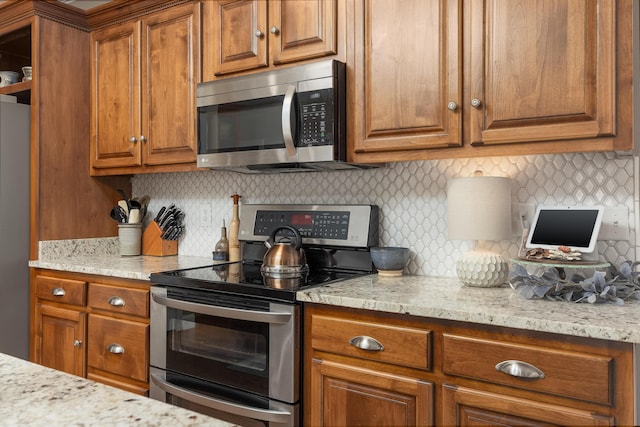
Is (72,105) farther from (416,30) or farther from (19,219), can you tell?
(416,30)

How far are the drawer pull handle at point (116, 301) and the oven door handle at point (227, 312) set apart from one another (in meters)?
0.26

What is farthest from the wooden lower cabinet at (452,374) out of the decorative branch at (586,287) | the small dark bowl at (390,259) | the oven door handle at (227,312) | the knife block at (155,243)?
the knife block at (155,243)

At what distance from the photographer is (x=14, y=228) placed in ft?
8.95

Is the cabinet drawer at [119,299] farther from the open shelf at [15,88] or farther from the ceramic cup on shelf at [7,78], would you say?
the ceramic cup on shelf at [7,78]

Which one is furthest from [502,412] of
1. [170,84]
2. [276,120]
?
[170,84]

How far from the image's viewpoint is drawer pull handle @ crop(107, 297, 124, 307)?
2.35 metres

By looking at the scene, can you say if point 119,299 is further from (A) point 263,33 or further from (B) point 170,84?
(A) point 263,33

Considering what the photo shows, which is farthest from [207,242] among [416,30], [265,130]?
[416,30]

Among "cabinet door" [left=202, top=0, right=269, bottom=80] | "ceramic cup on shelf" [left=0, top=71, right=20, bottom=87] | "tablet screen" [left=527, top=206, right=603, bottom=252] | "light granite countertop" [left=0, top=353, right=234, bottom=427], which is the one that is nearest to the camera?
"light granite countertop" [left=0, top=353, right=234, bottom=427]

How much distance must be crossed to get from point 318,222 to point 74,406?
5.67ft

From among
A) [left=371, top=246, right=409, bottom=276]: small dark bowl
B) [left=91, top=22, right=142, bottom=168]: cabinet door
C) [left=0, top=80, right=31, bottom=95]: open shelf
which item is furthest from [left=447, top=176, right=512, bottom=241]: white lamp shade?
[left=0, top=80, right=31, bottom=95]: open shelf

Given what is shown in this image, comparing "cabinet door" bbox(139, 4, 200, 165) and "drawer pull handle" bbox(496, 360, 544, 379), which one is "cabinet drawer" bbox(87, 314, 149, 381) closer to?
"cabinet door" bbox(139, 4, 200, 165)

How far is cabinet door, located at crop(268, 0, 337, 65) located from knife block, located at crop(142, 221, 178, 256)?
4.41 ft

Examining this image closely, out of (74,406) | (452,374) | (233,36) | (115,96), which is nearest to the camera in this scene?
(74,406)
